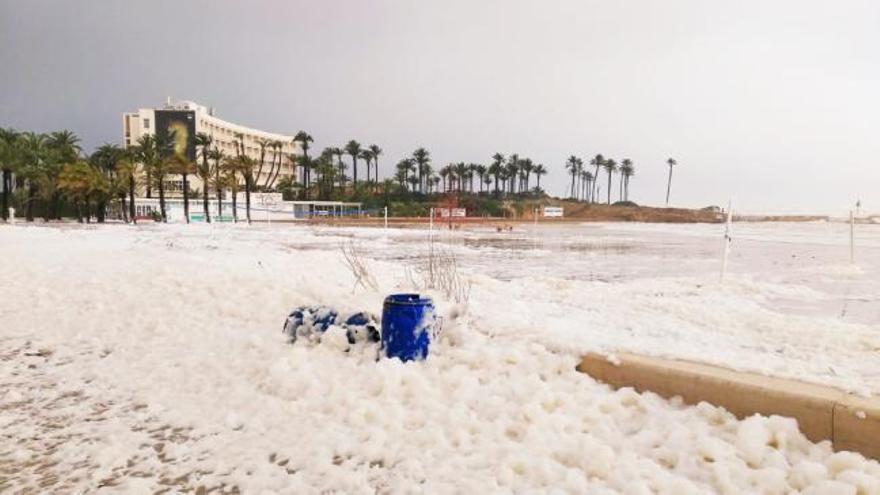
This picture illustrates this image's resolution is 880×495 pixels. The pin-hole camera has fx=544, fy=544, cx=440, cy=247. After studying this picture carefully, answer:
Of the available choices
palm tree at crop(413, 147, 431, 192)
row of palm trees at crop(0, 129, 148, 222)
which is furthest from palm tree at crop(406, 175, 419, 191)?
row of palm trees at crop(0, 129, 148, 222)

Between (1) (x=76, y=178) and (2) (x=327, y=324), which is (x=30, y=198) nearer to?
(1) (x=76, y=178)

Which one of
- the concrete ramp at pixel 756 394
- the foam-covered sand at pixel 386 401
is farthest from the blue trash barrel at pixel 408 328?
the concrete ramp at pixel 756 394

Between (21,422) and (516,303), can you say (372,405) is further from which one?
(516,303)

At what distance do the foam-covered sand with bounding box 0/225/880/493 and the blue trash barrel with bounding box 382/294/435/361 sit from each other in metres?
0.17

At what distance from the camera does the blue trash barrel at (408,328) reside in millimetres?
5086

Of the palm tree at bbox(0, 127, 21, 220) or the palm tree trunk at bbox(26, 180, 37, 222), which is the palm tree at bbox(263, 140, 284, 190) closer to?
the palm tree trunk at bbox(26, 180, 37, 222)

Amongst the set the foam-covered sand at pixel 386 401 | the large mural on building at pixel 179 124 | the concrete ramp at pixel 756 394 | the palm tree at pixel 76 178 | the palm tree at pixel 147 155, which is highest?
the large mural on building at pixel 179 124

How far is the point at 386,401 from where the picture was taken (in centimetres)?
440

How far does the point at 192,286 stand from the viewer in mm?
8969

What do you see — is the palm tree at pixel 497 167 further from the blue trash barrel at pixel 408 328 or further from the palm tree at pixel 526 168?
the blue trash barrel at pixel 408 328

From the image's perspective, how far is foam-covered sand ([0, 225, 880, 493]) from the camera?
10.9ft

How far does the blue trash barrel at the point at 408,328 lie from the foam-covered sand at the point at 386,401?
0.57ft

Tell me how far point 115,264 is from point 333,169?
92555 millimetres


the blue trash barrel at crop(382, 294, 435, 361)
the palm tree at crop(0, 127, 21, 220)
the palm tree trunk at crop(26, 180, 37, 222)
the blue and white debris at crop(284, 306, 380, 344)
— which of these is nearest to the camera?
the blue trash barrel at crop(382, 294, 435, 361)
